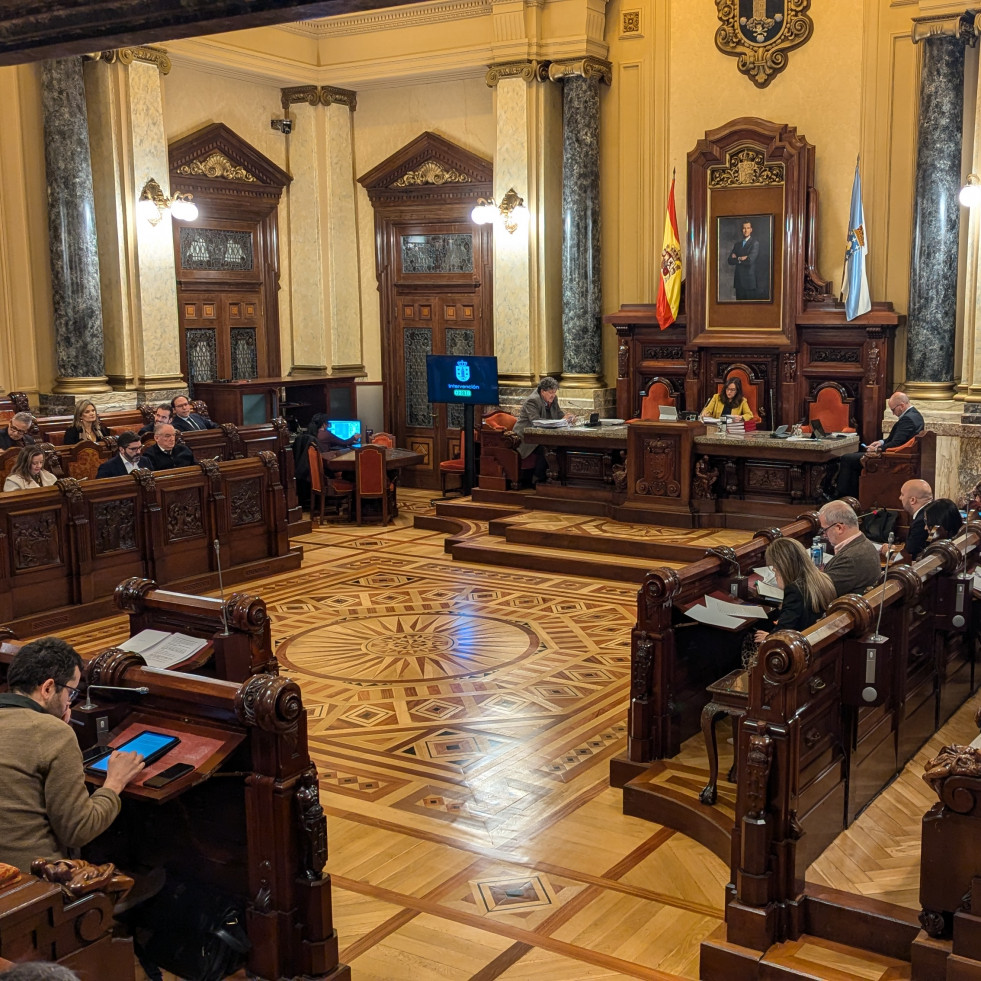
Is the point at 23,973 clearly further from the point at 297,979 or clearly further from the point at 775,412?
the point at 775,412

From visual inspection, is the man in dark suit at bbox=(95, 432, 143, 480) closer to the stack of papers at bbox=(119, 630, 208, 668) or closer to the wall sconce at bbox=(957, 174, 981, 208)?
the stack of papers at bbox=(119, 630, 208, 668)

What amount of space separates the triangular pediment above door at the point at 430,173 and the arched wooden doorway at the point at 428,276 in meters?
0.01

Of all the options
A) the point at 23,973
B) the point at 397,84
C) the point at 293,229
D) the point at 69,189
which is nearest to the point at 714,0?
the point at 397,84

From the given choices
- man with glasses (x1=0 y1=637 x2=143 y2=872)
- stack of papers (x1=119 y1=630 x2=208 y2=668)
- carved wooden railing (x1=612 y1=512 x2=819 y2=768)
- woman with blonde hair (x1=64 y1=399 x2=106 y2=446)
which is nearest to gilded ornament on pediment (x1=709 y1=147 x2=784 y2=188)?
woman with blonde hair (x1=64 y1=399 x2=106 y2=446)

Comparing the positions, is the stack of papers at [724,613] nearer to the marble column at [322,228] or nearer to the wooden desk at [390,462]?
the wooden desk at [390,462]

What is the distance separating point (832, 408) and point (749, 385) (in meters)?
0.92

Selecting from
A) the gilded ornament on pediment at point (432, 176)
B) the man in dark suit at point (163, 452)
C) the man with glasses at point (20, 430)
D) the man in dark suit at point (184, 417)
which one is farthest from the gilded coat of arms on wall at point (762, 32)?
the man with glasses at point (20, 430)

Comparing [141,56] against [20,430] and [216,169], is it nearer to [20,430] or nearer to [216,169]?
[216,169]

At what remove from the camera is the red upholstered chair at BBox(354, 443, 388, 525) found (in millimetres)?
11812

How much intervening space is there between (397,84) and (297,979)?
12.1 metres

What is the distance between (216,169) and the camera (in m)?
13.4

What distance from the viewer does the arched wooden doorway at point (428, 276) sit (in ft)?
45.8

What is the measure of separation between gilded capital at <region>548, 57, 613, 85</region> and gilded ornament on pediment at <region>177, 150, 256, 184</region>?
11.9ft

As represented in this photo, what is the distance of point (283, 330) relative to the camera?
14445 millimetres
